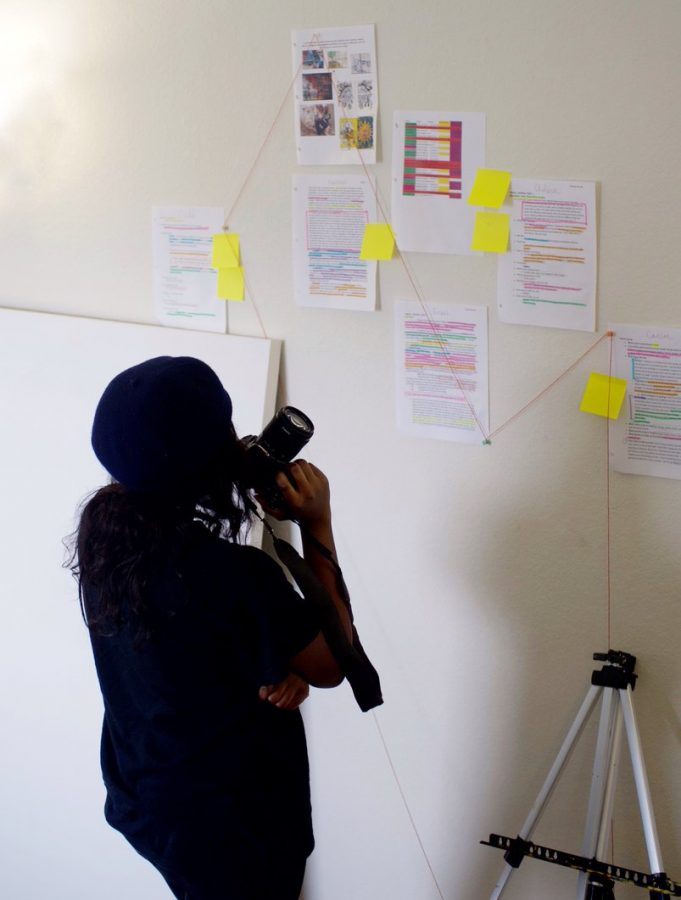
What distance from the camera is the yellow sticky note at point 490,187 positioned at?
1.46 meters

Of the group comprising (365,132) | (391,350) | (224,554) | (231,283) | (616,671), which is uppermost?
(365,132)

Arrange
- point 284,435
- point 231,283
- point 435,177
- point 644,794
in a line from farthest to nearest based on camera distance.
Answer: point 231,283 < point 435,177 < point 644,794 < point 284,435

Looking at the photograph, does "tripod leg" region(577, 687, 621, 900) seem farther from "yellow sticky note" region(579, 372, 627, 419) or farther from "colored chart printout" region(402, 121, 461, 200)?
"colored chart printout" region(402, 121, 461, 200)

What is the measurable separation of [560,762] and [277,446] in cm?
76

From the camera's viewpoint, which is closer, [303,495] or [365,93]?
[303,495]

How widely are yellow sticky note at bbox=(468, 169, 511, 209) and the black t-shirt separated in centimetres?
72

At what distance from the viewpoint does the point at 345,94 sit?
1543 millimetres

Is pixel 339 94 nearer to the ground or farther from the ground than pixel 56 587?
farther from the ground

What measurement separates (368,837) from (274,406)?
917 millimetres

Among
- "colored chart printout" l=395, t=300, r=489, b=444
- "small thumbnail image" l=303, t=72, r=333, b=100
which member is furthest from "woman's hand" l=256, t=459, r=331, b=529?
"small thumbnail image" l=303, t=72, r=333, b=100

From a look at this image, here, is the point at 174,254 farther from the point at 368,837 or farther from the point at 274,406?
the point at 368,837

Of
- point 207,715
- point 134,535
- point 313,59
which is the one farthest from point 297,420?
point 313,59

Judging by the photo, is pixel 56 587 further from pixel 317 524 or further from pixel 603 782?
pixel 603 782

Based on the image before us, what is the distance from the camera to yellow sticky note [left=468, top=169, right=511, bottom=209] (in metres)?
1.46
